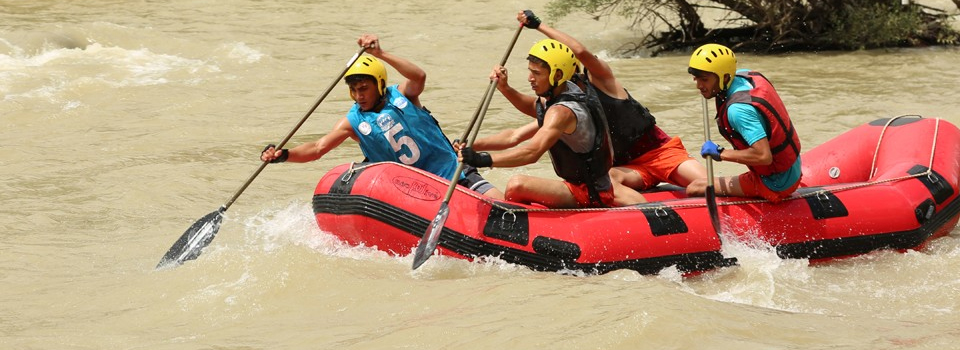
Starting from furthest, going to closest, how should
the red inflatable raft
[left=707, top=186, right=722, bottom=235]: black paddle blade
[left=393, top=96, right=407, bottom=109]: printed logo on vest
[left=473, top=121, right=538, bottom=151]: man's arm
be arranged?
[left=473, top=121, right=538, bottom=151]: man's arm → [left=393, top=96, right=407, bottom=109]: printed logo on vest → [left=707, top=186, right=722, bottom=235]: black paddle blade → the red inflatable raft

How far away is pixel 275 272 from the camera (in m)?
6.25

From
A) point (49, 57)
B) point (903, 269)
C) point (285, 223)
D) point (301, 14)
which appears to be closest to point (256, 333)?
point (285, 223)

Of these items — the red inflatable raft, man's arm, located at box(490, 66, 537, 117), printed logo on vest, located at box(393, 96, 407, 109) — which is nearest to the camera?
the red inflatable raft

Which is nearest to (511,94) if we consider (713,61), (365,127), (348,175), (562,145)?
(562,145)

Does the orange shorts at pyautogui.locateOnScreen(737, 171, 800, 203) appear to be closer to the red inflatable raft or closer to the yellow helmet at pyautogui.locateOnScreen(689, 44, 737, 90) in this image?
the red inflatable raft

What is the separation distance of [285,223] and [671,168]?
2434mm

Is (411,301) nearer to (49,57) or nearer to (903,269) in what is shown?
(903,269)

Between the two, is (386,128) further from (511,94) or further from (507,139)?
(507,139)

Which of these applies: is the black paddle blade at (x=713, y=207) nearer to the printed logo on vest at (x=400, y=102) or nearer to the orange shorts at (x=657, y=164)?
the orange shorts at (x=657, y=164)

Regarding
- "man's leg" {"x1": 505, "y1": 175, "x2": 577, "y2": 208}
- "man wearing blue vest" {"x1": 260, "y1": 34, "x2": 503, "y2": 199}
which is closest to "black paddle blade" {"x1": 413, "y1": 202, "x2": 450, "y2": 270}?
"man's leg" {"x1": 505, "y1": 175, "x2": 577, "y2": 208}

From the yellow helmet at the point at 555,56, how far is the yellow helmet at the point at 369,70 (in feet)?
3.33

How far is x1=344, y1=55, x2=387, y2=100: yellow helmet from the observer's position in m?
6.66

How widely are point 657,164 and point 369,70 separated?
6.12 feet

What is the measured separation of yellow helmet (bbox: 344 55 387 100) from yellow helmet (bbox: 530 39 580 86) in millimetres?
1016
